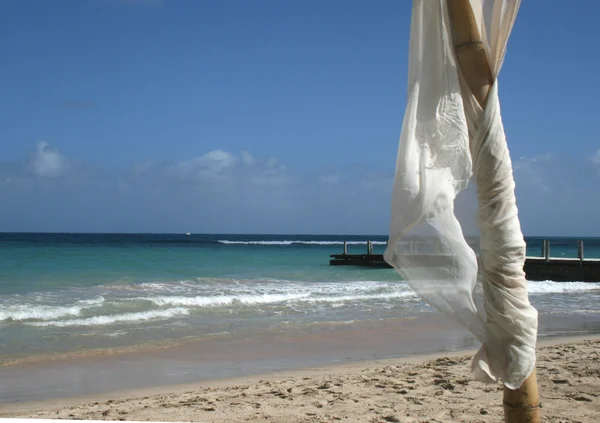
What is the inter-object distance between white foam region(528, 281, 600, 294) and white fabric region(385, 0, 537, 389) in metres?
16.3

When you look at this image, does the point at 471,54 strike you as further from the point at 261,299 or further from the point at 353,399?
the point at 261,299

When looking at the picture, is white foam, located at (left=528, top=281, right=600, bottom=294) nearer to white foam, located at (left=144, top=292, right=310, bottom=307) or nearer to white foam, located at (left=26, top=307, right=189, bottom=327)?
white foam, located at (left=144, top=292, right=310, bottom=307)

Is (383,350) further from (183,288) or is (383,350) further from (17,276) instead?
(17,276)

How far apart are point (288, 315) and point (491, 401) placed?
720 centimetres

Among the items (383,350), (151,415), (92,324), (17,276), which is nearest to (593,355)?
(383,350)

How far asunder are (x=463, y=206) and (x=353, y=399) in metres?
3.41

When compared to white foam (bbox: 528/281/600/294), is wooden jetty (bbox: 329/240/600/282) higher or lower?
higher

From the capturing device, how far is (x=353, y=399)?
16.9ft

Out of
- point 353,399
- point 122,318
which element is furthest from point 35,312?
point 353,399

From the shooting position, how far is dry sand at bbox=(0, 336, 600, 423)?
4.55 m

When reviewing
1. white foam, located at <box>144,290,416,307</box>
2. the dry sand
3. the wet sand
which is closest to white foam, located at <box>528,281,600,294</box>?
white foam, located at <box>144,290,416,307</box>

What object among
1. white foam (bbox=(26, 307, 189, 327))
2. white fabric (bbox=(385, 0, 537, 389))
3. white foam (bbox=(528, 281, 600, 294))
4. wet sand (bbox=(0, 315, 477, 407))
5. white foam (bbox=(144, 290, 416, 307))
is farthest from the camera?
white foam (bbox=(528, 281, 600, 294))

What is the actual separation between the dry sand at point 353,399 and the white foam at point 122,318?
16.3ft

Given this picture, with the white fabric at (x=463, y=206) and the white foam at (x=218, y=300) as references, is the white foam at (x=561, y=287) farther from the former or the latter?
the white fabric at (x=463, y=206)
